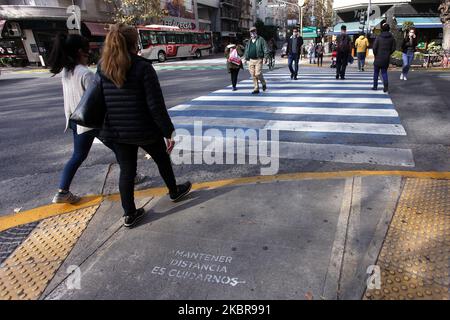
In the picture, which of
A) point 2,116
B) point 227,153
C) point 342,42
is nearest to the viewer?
point 227,153

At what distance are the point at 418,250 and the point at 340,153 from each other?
2.29 metres

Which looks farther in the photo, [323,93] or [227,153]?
[323,93]

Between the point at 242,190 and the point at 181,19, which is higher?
the point at 181,19

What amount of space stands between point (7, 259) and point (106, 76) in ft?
5.81

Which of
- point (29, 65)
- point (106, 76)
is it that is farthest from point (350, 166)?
point (29, 65)

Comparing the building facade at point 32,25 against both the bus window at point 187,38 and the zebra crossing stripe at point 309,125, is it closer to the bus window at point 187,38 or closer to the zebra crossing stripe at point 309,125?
the bus window at point 187,38

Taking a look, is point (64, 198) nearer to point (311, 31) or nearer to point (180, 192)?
point (180, 192)

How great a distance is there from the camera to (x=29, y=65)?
32.7 m

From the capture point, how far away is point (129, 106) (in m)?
2.66

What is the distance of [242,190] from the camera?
3.50 metres

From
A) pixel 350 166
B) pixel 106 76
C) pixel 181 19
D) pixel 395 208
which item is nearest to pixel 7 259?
pixel 106 76

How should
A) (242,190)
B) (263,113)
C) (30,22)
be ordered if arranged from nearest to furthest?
(242,190) < (263,113) < (30,22)

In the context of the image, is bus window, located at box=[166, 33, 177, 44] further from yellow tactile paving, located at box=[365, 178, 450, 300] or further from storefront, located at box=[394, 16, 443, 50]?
yellow tactile paving, located at box=[365, 178, 450, 300]
